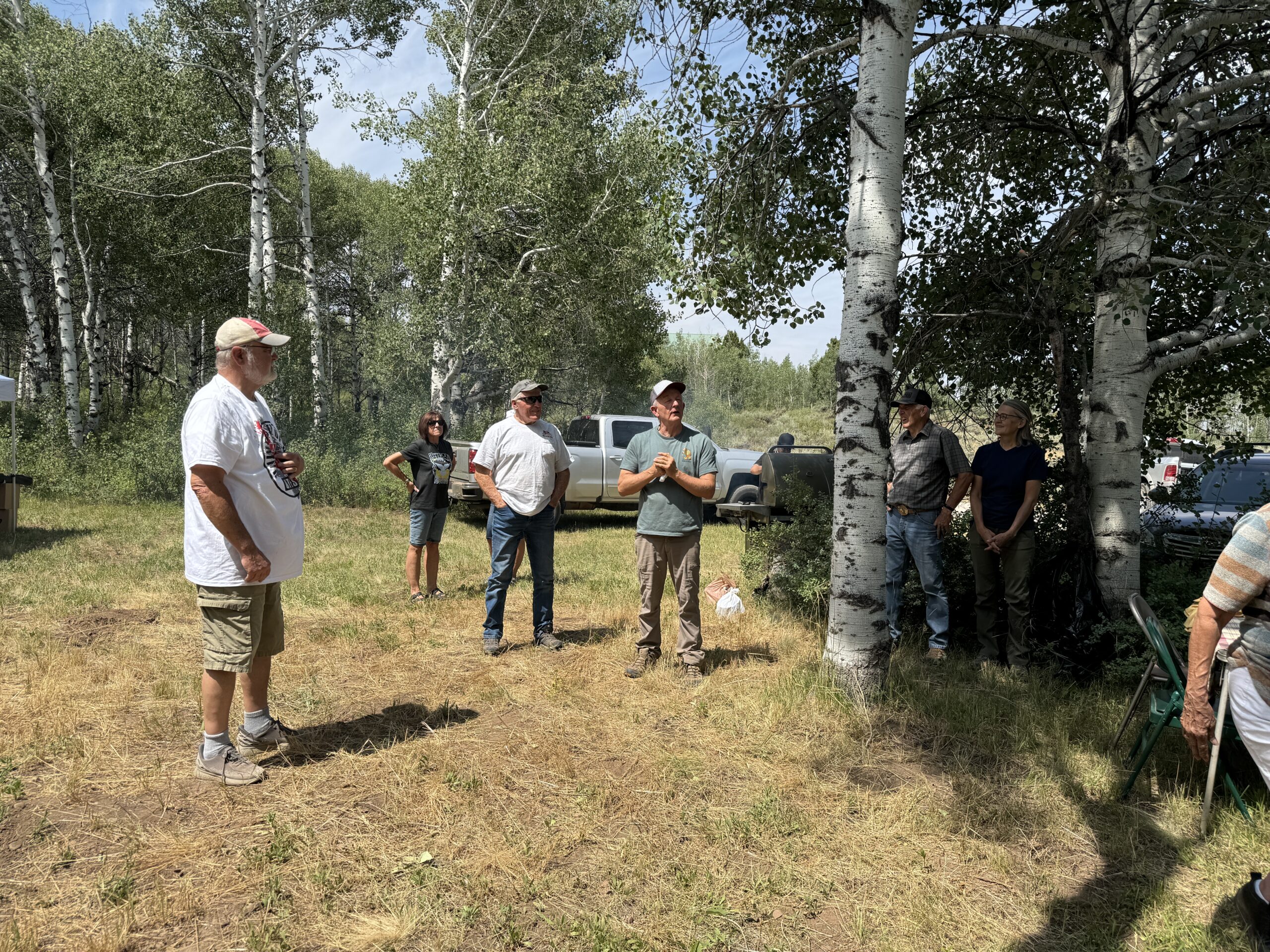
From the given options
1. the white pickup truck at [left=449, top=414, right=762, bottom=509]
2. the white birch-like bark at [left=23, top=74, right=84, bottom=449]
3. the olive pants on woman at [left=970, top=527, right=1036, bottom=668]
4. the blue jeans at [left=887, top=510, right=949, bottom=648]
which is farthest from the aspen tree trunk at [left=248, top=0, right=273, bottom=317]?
the olive pants on woman at [left=970, top=527, right=1036, bottom=668]

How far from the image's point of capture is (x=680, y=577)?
205 inches

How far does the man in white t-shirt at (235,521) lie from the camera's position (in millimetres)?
3387

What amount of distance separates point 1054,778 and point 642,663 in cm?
247

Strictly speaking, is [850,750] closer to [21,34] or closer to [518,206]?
[518,206]

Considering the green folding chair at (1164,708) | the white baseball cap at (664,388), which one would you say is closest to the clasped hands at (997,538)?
the green folding chair at (1164,708)

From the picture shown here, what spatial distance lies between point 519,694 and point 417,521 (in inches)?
110

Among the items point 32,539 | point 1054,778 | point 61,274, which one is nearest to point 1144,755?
point 1054,778

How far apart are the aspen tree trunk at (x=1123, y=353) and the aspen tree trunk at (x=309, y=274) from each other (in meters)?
14.2

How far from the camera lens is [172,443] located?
14.2m

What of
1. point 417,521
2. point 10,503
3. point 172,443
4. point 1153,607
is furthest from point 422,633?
point 172,443

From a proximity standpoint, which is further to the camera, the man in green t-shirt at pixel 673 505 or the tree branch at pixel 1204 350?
the man in green t-shirt at pixel 673 505

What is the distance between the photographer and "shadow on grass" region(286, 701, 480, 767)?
405 centimetres

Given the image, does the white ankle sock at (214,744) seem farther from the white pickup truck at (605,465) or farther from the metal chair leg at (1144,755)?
the white pickup truck at (605,465)

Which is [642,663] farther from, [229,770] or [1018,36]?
[1018,36]
